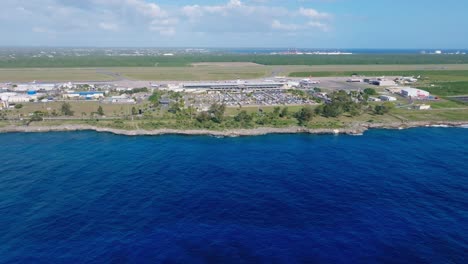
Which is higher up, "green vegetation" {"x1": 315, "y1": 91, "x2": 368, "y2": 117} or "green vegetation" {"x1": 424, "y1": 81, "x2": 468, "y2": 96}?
"green vegetation" {"x1": 424, "y1": 81, "x2": 468, "y2": 96}

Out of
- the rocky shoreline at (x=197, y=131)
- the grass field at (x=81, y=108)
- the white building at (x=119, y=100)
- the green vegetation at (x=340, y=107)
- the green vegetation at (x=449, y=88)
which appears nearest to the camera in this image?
the rocky shoreline at (x=197, y=131)

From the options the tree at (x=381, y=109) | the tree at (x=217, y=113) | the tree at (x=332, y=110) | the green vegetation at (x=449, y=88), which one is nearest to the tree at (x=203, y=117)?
the tree at (x=217, y=113)

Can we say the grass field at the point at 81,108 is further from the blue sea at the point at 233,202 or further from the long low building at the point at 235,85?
the long low building at the point at 235,85

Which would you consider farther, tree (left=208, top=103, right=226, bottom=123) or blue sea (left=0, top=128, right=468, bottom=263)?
tree (left=208, top=103, right=226, bottom=123)

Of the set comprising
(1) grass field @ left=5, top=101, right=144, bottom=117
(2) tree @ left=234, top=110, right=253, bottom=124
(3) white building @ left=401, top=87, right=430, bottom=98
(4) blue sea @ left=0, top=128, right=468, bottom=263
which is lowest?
(4) blue sea @ left=0, top=128, right=468, bottom=263

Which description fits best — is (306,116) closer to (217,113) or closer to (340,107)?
(340,107)

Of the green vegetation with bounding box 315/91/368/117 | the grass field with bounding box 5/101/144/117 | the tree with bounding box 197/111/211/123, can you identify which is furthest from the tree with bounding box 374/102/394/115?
the grass field with bounding box 5/101/144/117

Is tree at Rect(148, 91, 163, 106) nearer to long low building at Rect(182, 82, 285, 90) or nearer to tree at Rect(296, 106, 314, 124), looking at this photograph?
long low building at Rect(182, 82, 285, 90)

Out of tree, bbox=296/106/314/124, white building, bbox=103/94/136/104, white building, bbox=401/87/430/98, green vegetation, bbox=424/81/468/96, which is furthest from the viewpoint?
green vegetation, bbox=424/81/468/96

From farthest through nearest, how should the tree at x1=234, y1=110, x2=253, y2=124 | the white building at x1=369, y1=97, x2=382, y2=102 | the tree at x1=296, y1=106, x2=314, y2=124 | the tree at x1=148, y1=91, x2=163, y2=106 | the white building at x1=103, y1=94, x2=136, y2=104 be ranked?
1. the white building at x1=369, y1=97, x2=382, y2=102
2. the white building at x1=103, y1=94, x2=136, y2=104
3. the tree at x1=148, y1=91, x2=163, y2=106
4. the tree at x1=296, y1=106, x2=314, y2=124
5. the tree at x1=234, y1=110, x2=253, y2=124
